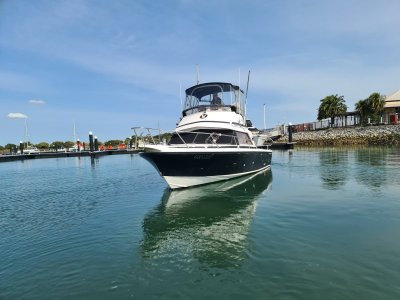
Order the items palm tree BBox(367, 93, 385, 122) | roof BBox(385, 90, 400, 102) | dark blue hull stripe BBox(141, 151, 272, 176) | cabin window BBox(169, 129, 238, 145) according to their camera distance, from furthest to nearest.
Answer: roof BBox(385, 90, 400, 102), palm tree BBox(367, 93, 385, 122), cabin window BBox(169, 129, 238, 145), dark blue hull stripe BBox(141, 151, 272, 176)

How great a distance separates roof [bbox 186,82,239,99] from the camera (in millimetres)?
19844

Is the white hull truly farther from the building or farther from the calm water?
the building

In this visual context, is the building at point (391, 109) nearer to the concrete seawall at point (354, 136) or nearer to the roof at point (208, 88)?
the concrete seawall at point (354, 136)

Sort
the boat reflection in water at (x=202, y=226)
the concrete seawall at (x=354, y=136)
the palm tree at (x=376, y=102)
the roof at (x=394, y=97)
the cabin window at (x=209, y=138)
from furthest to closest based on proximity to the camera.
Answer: the roof at (x=394, y=97) → the palm tree at (x=376, y=102) → the concrete seawall at (x=354, y=136) → the cabin window at (x=209, y=138) → the boat reflection in water at (x=202, y=226)

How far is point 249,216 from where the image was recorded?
34.0 feet

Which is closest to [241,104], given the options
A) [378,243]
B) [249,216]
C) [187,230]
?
[249,216]

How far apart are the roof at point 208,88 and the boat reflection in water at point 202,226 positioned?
22.5 feet

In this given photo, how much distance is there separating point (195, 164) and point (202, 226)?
20.0ft

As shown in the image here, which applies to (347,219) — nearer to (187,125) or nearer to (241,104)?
(187,125)

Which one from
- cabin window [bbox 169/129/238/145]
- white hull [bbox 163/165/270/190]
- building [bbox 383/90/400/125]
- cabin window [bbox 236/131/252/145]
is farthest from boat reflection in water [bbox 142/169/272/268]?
building [bbox 383/90/400/125]

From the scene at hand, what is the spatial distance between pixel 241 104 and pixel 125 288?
17.4 metres

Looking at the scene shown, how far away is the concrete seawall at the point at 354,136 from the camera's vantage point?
5732 cm

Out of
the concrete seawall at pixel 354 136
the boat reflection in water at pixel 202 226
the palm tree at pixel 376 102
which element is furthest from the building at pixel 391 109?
the boat reflection in water at pixel 202 226

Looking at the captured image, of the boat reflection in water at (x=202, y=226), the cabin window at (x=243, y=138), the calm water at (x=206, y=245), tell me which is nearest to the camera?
the calm water at (x=206, y=245)
